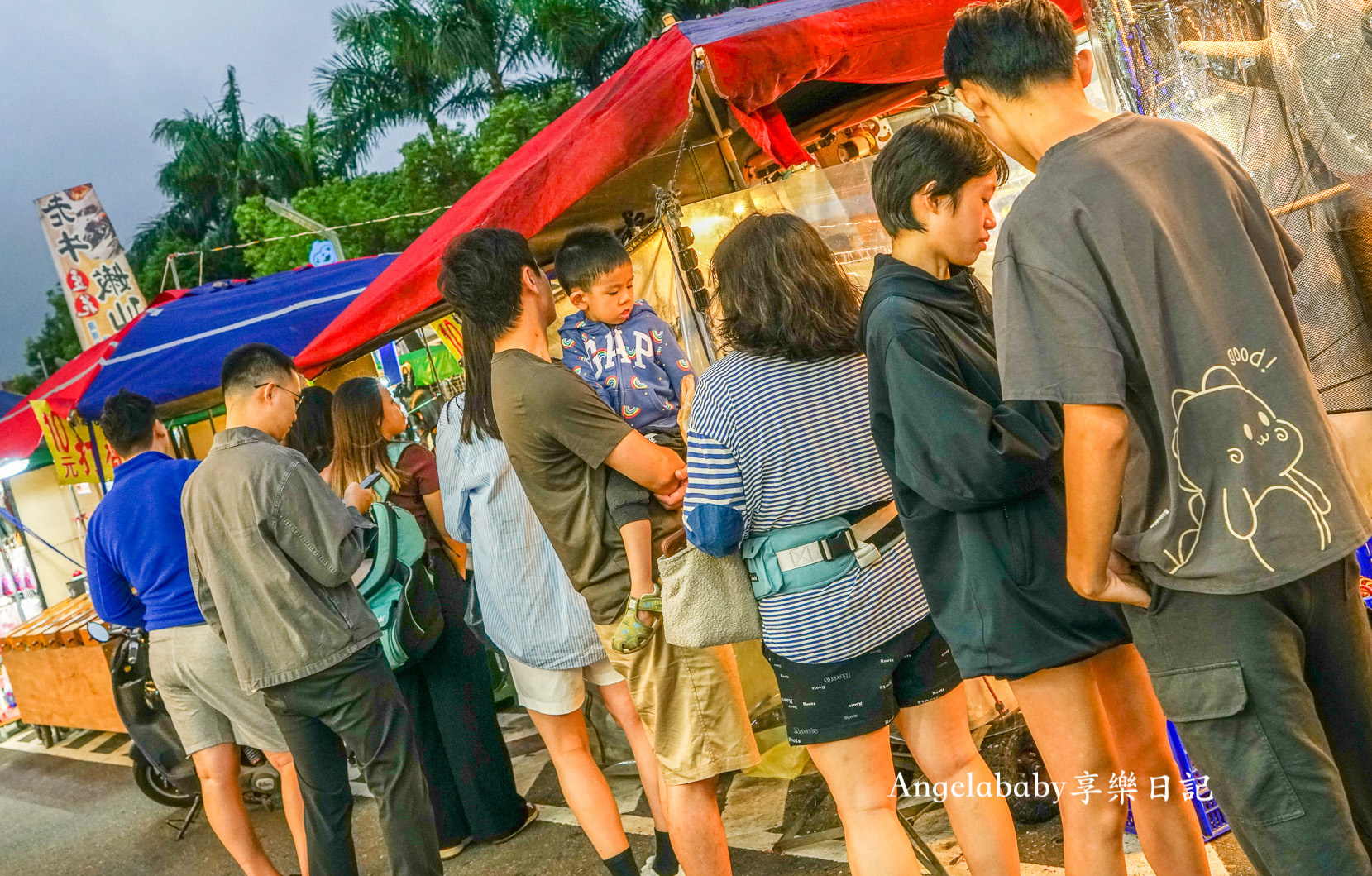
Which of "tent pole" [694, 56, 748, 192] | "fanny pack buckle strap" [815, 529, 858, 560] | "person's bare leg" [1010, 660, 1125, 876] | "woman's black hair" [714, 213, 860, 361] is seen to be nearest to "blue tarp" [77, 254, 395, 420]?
"tent pole" [694, 56, 748, 192]

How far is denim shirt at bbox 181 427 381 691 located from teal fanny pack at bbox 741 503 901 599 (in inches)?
70.5

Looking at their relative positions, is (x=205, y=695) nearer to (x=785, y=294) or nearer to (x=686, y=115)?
(x=686, y=115)

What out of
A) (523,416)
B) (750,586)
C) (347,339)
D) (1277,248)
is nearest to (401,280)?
(347,339)

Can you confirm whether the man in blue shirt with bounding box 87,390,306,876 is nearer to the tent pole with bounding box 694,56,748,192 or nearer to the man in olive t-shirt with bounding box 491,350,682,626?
the man in olive t-shirt with bounding box 491,350,682,626

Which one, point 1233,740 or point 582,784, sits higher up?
point 1233,740

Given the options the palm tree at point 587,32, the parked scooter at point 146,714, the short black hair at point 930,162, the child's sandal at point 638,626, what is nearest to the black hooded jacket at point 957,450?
the short black hair at point 930,162

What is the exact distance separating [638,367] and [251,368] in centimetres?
145

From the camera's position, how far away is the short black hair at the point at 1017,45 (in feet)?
5.77

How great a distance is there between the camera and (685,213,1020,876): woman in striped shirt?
2.43m

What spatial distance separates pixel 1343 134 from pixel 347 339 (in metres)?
Answer: 4.16

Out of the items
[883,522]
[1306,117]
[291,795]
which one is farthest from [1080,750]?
[291,795]

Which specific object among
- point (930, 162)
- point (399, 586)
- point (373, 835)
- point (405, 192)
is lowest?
point (373, 835)

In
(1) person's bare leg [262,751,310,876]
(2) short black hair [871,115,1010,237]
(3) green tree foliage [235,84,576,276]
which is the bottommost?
(1) person's bare leg [262,751,310,876]

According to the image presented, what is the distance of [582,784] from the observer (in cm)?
352
